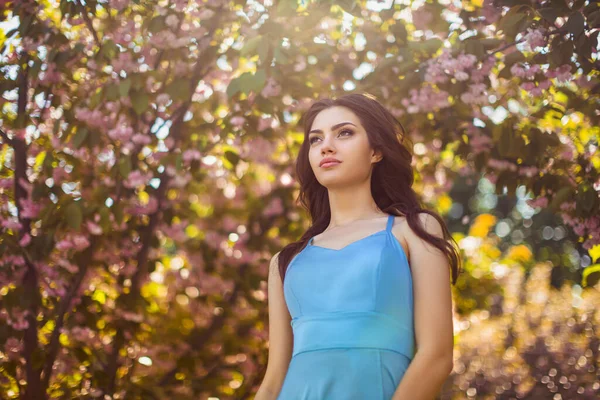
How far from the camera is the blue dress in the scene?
2.12 meters

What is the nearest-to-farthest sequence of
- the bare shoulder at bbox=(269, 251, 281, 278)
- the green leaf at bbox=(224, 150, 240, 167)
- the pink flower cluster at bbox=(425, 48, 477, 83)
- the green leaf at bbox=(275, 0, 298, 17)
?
the bare shoulder at bbox=(269, 251, 281, 278)
the green leaf at bbox=(275, 0, 298, 17)
the pink flower cluster at bbox=(425, 48, 477, 83)
the green leaf at bbox=(224, 150, 240, 167)

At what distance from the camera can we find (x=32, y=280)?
430 centimetres

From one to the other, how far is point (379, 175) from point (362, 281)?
1.84 feet

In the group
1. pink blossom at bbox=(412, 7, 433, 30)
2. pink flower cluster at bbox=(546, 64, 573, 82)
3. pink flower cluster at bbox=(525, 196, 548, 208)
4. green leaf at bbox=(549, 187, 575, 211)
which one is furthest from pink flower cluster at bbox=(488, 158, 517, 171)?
pink blossom at bbox=(412, 7, 433, 30)

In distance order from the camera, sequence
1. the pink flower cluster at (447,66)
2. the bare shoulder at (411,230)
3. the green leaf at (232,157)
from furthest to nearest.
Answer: the green leaf at (232,157), the pink flower cluster at (447,66), the bare shoulder at (411,230)

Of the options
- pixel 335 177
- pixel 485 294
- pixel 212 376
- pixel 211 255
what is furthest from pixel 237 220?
pixel 335 177

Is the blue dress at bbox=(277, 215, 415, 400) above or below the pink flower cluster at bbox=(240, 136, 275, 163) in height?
above

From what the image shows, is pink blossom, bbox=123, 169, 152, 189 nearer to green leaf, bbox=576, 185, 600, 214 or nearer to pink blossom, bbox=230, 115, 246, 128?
pink blossom, bbox=230, 115, 246, 128

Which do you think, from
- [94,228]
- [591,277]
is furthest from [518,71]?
[94,228]

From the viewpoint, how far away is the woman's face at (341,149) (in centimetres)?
246

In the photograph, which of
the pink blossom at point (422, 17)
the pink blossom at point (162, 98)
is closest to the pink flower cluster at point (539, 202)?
the pink blossom at point (422, 17)

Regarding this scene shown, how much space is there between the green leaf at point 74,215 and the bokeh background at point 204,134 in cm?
1

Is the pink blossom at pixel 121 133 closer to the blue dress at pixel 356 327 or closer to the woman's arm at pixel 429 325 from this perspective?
the blue dress at pixel 356 327

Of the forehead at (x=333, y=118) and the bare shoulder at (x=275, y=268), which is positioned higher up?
the forehead at (x=333, y=118)
